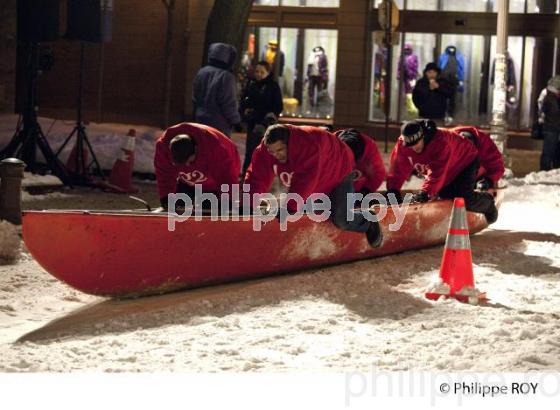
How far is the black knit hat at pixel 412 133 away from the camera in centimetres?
1127

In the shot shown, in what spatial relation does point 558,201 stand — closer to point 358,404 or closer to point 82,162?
point 82,162

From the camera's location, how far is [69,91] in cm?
3014

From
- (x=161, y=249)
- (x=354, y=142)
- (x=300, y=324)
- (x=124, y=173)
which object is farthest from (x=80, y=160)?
(x=300, y=324)

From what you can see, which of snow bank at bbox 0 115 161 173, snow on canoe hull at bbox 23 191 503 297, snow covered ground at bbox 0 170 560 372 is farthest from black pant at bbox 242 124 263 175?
snow on canoe hull at bbox 23 191 503 297

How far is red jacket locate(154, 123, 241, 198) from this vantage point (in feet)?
33.1

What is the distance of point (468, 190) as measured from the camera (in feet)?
39.9

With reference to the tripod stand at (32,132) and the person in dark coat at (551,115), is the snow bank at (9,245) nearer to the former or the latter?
the tripod stand at (32,132)

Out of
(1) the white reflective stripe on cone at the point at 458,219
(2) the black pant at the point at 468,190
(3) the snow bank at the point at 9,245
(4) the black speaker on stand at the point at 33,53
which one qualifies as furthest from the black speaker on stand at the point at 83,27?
(1) the white reflective stripe on cone at the point at 458,219

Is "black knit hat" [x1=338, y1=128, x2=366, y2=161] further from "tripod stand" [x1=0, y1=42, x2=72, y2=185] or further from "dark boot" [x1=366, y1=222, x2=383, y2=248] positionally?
"tripod stand" [x1=0, y1=42, x2=72, y2=185]

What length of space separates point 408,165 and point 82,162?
600cm

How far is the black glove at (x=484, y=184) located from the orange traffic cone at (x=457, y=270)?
11.7 feet

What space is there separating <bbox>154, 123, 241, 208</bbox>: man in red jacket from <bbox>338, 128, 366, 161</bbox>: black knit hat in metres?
1.56

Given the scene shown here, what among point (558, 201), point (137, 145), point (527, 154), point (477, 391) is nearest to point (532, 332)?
point (477, 391)

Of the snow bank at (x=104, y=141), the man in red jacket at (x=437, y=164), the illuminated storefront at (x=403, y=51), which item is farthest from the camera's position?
the illuminated storefront at (x=403, y=51)
